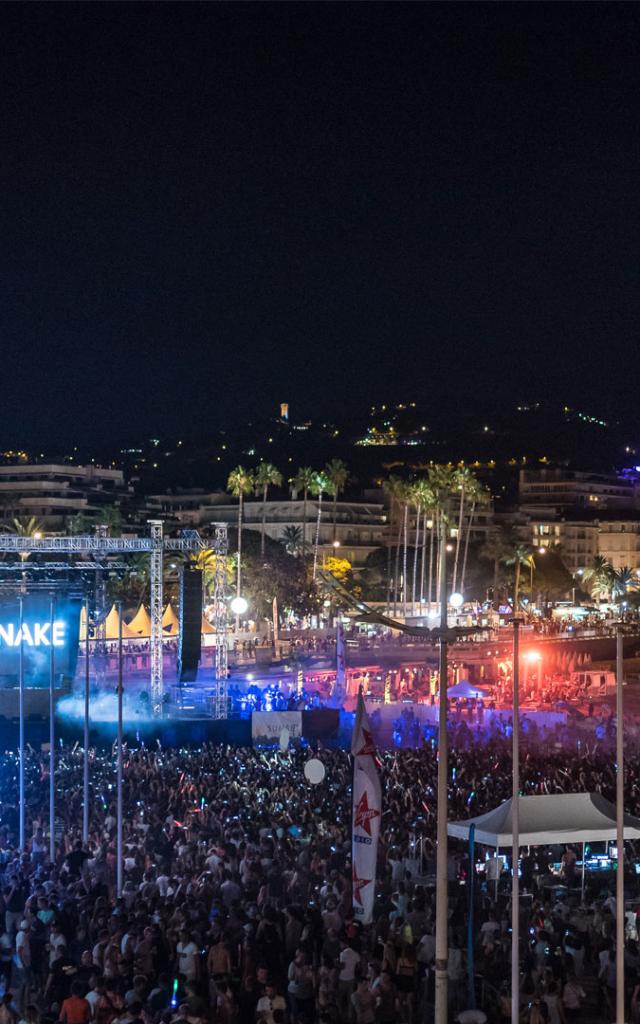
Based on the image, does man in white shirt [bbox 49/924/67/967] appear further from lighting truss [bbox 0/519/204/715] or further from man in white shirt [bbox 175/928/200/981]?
lighting truss [bbox 0/519/204/715]

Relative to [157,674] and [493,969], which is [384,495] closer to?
[157,674]

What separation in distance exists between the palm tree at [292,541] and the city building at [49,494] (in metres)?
19.1

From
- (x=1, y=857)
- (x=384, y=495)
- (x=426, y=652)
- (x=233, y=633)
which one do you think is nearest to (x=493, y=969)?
(x=1, y=857)

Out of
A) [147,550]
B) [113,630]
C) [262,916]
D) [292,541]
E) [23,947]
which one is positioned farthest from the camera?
[292,541]

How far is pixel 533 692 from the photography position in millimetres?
57281

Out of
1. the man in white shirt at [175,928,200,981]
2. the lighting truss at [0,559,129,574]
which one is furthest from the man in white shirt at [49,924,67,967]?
the lighting truss at [0,559,129,574]

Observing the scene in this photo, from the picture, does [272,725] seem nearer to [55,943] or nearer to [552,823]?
[552,823]

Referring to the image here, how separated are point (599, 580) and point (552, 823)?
11985cm

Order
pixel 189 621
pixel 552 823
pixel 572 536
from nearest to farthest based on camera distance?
pixel 552 823 → pixel 189 621 → pixel 572 536

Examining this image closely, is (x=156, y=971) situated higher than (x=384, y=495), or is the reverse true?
(x=384, y=495)

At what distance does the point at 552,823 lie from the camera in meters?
19.8

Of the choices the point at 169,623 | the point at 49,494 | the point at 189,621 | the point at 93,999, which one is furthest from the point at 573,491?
the point at 93,999

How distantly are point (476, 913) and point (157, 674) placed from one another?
2837 cm

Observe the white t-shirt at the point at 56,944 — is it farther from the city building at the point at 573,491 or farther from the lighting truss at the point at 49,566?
the city building at the point at 573,491
